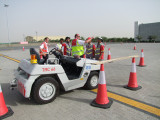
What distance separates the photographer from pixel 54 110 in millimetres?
2941

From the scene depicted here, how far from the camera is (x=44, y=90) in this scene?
3.17m

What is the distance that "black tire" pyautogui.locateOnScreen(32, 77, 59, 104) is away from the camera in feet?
9.96

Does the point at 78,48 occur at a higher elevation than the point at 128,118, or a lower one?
higher

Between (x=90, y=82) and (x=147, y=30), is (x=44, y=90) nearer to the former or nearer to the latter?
(x=90, y=82)

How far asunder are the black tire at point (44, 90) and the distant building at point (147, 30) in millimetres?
78979

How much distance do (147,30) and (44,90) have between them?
293 ft

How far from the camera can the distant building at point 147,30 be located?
248ft

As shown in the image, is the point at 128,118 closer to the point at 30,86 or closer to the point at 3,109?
the point at 30,86

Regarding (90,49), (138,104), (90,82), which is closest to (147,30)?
(90,49)

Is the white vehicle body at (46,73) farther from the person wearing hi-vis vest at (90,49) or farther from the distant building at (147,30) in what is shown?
the distant building at (147,30)

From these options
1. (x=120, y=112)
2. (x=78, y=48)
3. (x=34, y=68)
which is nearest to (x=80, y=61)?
(x=78, y=48)

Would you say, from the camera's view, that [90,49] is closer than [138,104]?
No

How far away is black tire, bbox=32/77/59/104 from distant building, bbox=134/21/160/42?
259 ft

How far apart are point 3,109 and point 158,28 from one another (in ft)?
290
